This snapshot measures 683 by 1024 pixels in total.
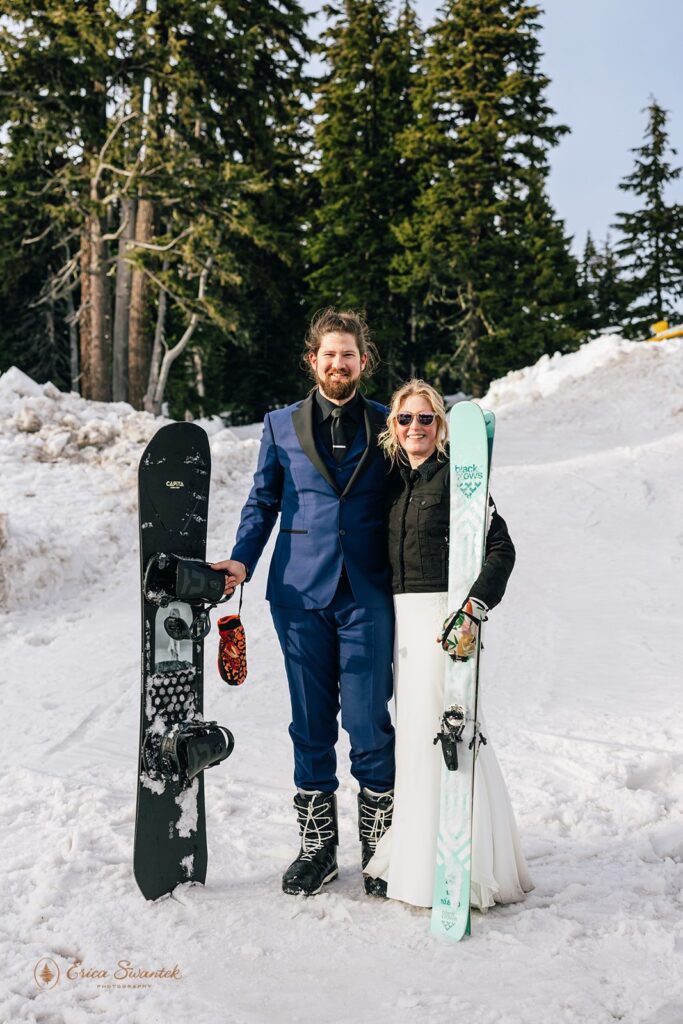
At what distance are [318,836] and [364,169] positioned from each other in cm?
2522

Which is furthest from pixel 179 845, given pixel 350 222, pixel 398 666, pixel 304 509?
pixel 350 222

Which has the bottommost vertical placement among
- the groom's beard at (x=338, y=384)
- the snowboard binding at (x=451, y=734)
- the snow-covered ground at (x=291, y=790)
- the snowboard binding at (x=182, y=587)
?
the snow-covered ground at (x=291, y=790)

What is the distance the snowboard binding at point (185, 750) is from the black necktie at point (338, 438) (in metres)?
1.12

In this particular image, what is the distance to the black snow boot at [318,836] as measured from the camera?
122 inches

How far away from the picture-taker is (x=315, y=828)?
125 inches

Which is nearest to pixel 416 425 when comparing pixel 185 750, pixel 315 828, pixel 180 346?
pixel 185 750

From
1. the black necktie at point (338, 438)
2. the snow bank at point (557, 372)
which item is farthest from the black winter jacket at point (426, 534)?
the snow bank at point (557, 372)

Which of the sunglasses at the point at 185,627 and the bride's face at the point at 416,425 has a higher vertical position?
the bride's face at the point at 416,425

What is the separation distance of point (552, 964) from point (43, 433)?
9133 mm

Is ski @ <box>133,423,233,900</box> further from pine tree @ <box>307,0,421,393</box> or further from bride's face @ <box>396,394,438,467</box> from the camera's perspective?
pine tree @ <box>307,0,421,393</box>

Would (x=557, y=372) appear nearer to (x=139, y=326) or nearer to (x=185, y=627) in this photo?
(x=139, y=326)

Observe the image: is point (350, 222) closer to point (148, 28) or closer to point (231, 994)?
point (148, 28)

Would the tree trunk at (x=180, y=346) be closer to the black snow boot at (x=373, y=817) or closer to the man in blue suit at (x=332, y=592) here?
the man in blue suit at (x=332, y=592)

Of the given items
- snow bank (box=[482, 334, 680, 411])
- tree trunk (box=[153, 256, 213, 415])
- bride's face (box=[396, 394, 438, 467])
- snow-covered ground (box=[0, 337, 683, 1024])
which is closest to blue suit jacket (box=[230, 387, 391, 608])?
bride's face (box=[396, 394, 438, 467])
